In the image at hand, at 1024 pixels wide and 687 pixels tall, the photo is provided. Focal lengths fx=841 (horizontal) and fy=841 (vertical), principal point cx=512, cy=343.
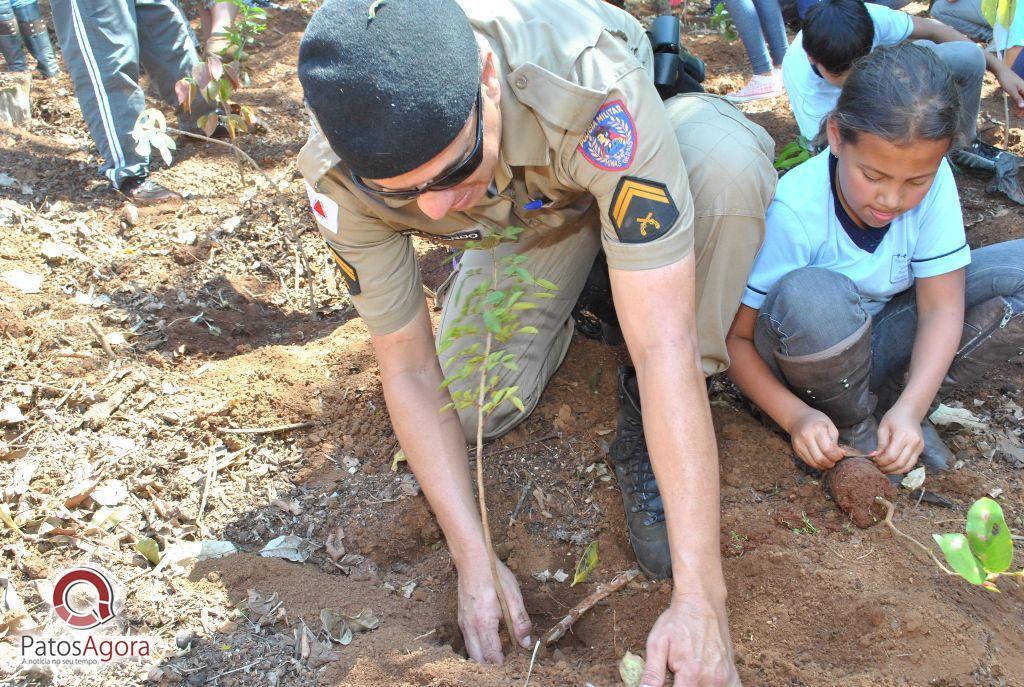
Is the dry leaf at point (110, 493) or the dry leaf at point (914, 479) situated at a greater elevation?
the dry leaf at point (110, 493)

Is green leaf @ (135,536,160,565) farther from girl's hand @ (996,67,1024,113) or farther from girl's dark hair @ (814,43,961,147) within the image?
girl's hand @ (996,67,1024,113)

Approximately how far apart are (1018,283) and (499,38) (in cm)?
148

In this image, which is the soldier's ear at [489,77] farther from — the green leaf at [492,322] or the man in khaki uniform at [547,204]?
the green leaf at [492,322]

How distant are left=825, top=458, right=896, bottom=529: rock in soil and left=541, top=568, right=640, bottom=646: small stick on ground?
521 mm

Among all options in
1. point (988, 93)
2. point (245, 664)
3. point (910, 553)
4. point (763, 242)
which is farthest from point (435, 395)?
point (988, 93)

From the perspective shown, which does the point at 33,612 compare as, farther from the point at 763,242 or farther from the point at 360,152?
the point at 763,242

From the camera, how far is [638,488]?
211 cm

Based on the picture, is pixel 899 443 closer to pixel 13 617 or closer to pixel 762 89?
pixel 13 617

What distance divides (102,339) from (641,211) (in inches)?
74.1

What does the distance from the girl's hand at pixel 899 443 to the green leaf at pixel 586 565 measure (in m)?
0.71

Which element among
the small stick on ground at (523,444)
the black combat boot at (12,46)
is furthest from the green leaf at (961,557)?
the black combat boot at (12,46)

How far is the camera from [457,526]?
1.90 meters

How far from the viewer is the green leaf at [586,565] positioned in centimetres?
195

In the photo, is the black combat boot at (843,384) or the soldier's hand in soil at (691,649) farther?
the black combat boot at (843,384)
